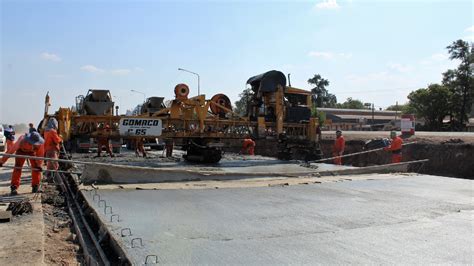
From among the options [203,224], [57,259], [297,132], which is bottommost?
[57,259]

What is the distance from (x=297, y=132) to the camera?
1357 cm

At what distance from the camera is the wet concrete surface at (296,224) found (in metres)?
3.55

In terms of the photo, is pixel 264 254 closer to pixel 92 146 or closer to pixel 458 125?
pixel 92 146

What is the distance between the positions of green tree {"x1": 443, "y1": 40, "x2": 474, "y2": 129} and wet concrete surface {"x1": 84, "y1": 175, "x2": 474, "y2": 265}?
2085 inches

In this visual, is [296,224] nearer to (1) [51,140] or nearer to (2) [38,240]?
(2) [38,240]

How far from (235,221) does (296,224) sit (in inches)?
26.1

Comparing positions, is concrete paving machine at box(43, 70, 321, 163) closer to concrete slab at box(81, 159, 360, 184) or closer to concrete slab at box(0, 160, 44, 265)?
concrete slab at box(81, 159, 360, 184)

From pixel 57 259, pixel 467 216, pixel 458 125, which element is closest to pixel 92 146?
pixel 57 259

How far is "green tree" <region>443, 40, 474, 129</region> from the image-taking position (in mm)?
55406

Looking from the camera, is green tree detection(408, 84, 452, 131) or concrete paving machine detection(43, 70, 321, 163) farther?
green tree detection(408, 84, 452, 131)

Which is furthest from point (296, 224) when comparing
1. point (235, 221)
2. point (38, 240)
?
point (38, 240)

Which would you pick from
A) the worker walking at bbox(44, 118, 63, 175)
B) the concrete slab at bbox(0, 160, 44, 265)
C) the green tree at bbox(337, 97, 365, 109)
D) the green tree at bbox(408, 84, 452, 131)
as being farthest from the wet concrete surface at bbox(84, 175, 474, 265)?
the green tree at bbox(337, 97, 365, 109)

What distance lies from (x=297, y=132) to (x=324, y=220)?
28.8 ft

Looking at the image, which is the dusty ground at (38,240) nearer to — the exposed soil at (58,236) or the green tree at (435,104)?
the exposed soil at (58,236)
